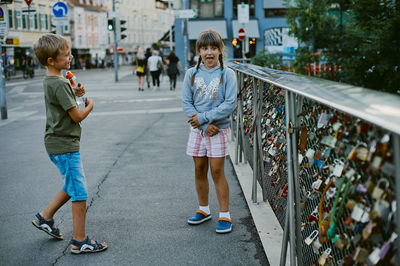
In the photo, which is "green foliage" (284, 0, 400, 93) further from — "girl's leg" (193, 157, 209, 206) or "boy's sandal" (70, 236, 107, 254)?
"boy's sandal" (70, 236, 107, 254)

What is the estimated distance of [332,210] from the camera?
2.49 metres

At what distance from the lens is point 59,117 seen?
386 centimetres

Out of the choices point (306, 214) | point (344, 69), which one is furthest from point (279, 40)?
point (306, 214)

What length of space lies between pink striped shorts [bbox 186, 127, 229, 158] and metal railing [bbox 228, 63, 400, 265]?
1.43ft

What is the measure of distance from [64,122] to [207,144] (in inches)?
46.4

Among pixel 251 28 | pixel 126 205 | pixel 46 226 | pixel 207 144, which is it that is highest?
pixel 251 28

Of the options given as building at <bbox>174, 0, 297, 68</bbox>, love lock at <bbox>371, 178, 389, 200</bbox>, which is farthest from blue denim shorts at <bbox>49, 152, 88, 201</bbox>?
building at <bbox>174, 0, 297, 68</bbox>

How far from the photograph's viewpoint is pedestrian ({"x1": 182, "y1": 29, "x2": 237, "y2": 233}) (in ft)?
14.1

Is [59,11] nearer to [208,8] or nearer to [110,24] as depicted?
[110,24]

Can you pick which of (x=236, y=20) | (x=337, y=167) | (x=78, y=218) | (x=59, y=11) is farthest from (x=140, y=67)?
(x=236, y=20)

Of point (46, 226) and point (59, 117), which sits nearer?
point (59, 117)

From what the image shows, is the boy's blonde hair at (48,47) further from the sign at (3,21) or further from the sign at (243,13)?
the sign at (243,13)

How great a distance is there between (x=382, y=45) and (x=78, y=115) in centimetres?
530

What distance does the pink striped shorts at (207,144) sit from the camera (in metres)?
4.40
